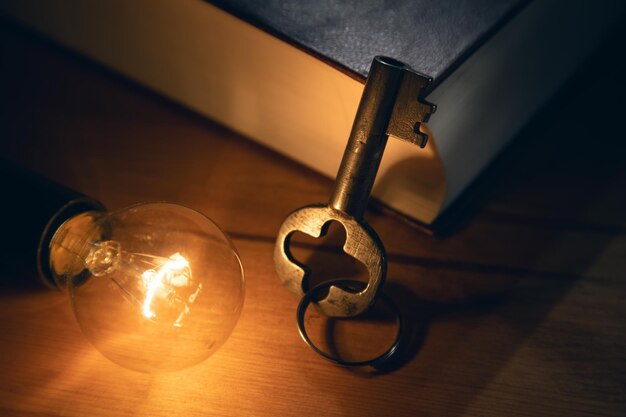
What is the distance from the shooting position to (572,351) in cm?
68

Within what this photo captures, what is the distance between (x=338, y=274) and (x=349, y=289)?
0.07 metres

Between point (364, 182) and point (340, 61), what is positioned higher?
point (340, 61)

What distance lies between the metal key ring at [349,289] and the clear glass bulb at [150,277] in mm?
67

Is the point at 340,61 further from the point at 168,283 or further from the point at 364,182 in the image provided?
the point at 168,283

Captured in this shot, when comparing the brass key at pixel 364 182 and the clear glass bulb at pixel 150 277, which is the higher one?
the brass key at pixel 364 182

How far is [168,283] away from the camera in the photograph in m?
0.65

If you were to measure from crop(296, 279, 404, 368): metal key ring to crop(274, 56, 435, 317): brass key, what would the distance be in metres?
0.01

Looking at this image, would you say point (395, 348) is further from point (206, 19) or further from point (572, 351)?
point (206, 19)

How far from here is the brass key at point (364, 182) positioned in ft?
1.89

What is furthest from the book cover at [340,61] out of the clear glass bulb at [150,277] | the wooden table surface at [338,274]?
the clear glass bulb at [150,277]

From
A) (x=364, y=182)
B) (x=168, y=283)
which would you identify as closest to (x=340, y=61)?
(x=364, y=182)

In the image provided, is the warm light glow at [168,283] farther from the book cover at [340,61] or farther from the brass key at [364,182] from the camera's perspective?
the book cover at [340,61]

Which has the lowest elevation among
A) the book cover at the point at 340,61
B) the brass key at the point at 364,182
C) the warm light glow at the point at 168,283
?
the warm light glow at the point at 168,283

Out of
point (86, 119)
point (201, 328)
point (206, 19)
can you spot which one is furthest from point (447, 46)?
point (86, 119)
